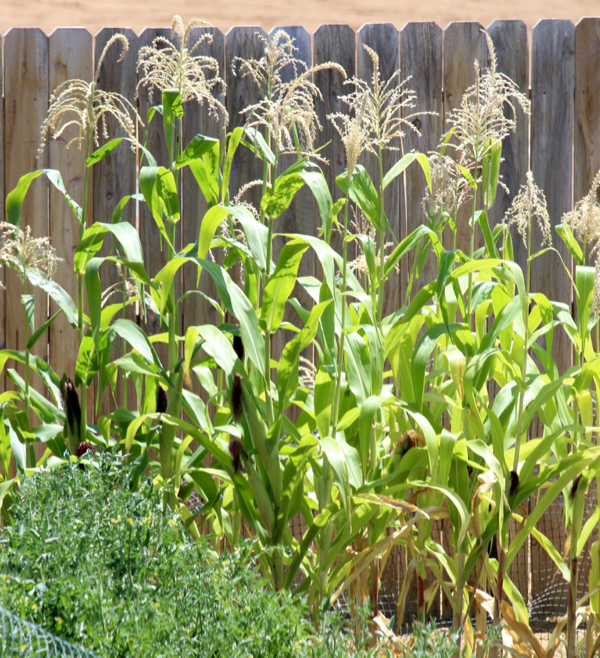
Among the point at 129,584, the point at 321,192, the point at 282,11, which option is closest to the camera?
the point at 129,584

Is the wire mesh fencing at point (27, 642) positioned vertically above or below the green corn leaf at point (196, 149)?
below

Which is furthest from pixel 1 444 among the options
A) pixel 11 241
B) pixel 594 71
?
pixel 594 71

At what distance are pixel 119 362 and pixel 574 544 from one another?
113cm

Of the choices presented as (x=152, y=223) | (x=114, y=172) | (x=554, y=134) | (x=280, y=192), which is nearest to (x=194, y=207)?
(x=152, y=223)

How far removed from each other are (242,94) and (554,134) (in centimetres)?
121

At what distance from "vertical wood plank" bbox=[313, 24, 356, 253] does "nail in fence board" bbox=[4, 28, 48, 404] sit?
106 cm

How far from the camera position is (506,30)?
92.7 inches

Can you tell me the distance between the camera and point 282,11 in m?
10.5

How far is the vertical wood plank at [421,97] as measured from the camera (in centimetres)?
236

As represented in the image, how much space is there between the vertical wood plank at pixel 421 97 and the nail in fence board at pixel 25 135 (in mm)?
1395

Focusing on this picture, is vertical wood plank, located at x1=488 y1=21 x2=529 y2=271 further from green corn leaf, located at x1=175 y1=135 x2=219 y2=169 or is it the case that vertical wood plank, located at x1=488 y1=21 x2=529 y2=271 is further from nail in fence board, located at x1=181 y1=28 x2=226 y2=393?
green corn leaf, located at x1=175 y1=135 x2=219 y2=169

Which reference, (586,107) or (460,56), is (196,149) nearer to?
(460,56)

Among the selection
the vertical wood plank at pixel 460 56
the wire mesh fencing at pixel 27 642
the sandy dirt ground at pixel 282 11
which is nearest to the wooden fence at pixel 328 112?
the vertical wood plank at pixel 460 56

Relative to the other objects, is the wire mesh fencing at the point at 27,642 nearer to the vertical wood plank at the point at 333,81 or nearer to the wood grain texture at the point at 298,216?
the wood grain texture at the point at 298,216
